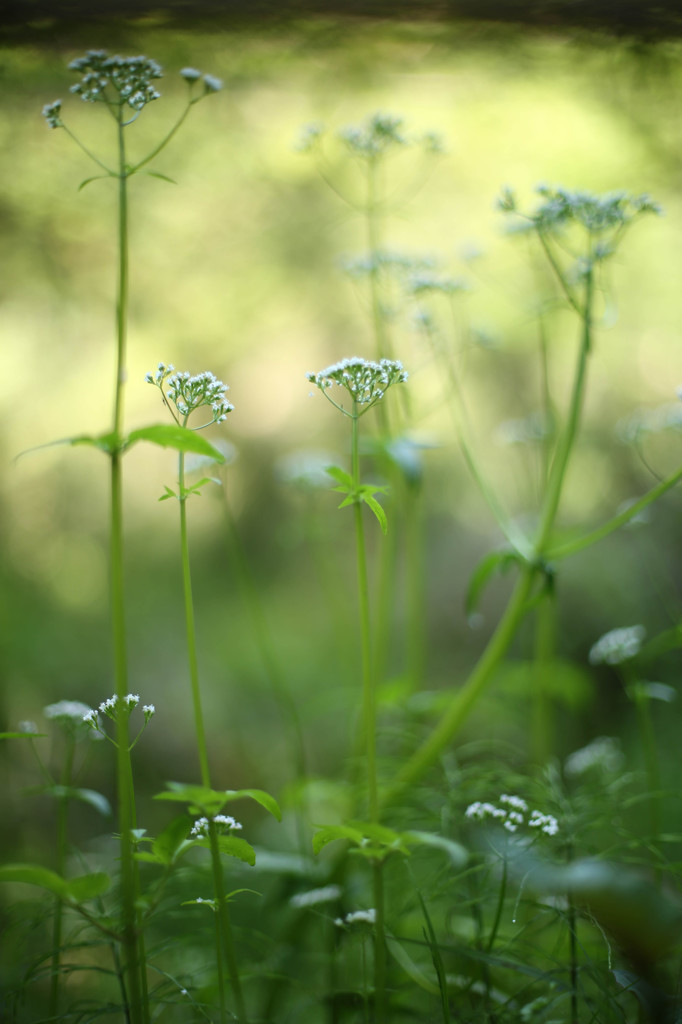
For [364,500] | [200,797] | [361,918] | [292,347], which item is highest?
[292,347]

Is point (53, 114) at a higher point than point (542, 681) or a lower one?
higher

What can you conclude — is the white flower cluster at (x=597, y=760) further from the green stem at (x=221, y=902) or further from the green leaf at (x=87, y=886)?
the green leaf at (x=87, y=886)

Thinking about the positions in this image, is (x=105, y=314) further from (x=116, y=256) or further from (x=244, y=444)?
(x=244, y=444)

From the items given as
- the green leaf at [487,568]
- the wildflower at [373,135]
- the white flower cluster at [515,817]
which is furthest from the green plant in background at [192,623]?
the wildflower at [373,135]

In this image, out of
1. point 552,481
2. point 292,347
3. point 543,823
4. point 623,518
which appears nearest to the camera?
point 543,823

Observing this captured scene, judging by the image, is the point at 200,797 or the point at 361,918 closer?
the point at 200,797

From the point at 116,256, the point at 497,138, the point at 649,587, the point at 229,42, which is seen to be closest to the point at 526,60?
the point at 497,138

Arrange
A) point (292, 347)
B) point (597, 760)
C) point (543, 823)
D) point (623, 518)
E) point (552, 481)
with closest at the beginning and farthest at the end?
point (543, 823) < point (623, 518) < point (552, 481) < point (597, 760) < point (292, 347)

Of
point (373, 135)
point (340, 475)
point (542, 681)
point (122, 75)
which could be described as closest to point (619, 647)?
point (542, 681)

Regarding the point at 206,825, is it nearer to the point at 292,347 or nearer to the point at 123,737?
the point at 123,737

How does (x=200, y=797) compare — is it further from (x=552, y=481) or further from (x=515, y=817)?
(x=552, y=481)
